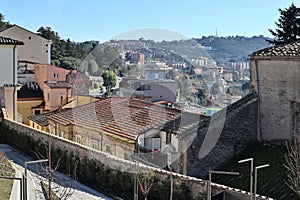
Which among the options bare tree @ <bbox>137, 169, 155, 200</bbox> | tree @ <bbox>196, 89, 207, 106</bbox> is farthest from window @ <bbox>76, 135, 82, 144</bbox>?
bare tree @ <bbox>137, 169, 155, 200</bbox>

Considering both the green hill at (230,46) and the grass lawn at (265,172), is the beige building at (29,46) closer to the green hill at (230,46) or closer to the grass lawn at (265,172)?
the green hill at (230,46)

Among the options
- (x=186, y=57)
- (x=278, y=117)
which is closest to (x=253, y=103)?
(x=278, y=117)

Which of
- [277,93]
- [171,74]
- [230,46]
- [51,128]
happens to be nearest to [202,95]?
[171,74]

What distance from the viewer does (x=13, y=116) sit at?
75.8 ft

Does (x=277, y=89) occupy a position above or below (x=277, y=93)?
above

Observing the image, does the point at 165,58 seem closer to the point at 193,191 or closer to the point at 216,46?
the point at 193,191

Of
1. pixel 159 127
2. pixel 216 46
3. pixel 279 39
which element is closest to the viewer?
pixel 159 127

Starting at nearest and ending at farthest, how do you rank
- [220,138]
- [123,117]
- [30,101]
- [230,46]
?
[220,138] < [123,117] < [30,101] < [230,46]

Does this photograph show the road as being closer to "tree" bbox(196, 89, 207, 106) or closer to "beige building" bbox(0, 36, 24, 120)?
"tree" bbox(196, 89, 207, 106)

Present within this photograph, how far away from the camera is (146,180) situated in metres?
11.5

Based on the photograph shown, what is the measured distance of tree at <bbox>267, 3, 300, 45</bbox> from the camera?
1027 inches

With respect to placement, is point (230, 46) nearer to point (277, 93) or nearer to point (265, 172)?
point (277, 93)

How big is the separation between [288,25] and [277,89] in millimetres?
13831

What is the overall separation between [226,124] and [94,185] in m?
4.58
